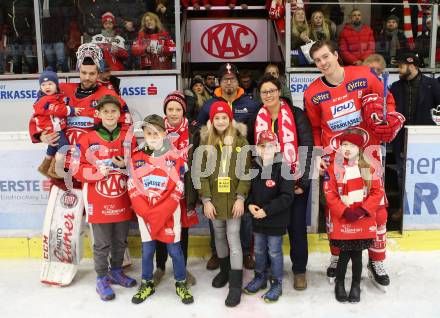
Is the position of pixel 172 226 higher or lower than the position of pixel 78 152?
lower

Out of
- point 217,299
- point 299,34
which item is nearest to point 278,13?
point 299,34

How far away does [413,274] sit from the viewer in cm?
→ 394

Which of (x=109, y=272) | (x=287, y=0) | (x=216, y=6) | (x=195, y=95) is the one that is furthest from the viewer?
(x=216, y=6)

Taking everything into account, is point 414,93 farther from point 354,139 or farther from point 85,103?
point 85,103

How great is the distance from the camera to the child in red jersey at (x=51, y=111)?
3.71 meters

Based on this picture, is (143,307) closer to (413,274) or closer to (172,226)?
(172,226)

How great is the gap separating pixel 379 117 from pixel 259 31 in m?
4.74

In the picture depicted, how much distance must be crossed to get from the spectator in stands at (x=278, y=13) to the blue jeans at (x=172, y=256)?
4271 mm

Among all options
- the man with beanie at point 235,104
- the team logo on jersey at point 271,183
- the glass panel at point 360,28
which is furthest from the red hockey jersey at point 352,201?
the glass panel at point 360,28

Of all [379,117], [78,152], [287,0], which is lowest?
[78,152]

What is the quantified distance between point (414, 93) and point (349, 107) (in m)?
1.60

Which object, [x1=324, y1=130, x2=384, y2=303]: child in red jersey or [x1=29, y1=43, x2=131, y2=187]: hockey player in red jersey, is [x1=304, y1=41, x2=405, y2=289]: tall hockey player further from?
[x1=29, y1=43, x2=131, y2=187]: hockey player in red jersey

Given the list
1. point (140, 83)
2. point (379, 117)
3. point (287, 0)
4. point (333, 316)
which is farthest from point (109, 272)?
point (287, 0)

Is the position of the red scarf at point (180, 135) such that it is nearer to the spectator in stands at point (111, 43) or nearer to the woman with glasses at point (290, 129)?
the woman with glasses at point (290, 129)
